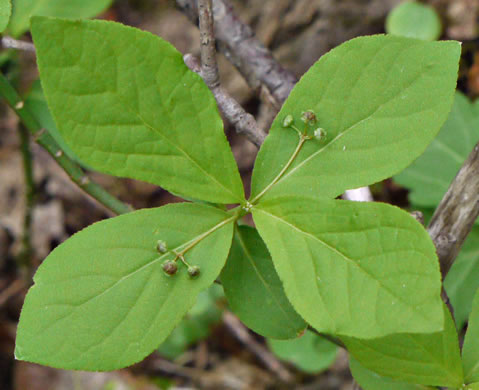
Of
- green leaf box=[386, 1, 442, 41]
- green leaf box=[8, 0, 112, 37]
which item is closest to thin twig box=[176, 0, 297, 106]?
green leaf box=[8, 0, 112, 37]

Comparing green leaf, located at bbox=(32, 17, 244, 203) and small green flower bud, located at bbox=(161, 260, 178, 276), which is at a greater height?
green leaf, located at bbox=(32, 17, 244, 203)

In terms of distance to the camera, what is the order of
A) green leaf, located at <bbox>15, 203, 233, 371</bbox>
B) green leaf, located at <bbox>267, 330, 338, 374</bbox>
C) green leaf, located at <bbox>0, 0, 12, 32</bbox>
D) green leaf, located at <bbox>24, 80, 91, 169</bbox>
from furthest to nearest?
green leaf, located at <bbox>267, 330, 338, 374</bbox>
green leaf, located at <bbox>24, 80, 91, 169</bbox>
green leaf, located at <bbox>0, 0, 12, 32</bbox>
green leaf, located at <bbox>15, 203, 233, 371</bbox>

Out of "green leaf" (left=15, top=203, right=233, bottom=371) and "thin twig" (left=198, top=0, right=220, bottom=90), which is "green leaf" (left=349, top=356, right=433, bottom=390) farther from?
"thin twig" (left=198, top=0, right=220, bottom=90)

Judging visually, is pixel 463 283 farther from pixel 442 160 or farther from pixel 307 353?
pixel 307 353

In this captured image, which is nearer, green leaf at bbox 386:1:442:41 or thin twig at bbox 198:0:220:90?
thin twig at bbox 198:0:220:90

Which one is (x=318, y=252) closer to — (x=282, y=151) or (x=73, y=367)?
(x=282, y=151)

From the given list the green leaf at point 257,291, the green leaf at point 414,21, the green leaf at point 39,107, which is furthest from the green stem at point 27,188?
the green leaf at point 414,21

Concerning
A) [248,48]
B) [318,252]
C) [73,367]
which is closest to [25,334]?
[73,367]
